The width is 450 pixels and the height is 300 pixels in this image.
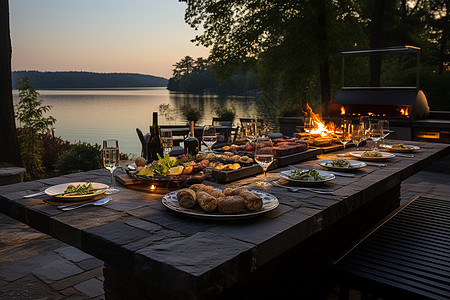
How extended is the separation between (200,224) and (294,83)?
11.9 m

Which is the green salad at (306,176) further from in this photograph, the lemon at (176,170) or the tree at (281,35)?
the tree at (281,35)

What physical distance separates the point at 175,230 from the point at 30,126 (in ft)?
22.7

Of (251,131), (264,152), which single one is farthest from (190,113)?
(264,152)

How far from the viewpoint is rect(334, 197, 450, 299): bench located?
75.0 inches

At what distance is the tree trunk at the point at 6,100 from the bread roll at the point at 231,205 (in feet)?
20.0

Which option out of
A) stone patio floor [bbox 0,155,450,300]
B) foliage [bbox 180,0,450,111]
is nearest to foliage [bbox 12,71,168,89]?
foliage [bbox 180,0,450,111]

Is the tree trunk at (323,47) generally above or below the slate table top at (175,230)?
above

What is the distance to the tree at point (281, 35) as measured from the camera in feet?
38.7

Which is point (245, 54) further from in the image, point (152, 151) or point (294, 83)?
point (152, 151)

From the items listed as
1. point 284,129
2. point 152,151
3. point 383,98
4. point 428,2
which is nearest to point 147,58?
point 428,2

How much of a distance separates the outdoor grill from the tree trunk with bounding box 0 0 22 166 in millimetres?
7161

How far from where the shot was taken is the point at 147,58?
42688mm

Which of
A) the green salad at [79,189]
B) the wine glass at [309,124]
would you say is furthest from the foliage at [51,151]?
Result: the green salad at [79,189]

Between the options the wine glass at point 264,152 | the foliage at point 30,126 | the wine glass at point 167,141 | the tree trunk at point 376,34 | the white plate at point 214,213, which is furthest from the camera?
the tree trunk at point 376,34
